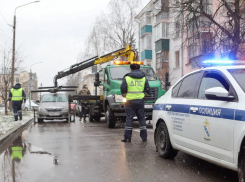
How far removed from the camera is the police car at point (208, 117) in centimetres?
425

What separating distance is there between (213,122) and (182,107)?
105 centimetres

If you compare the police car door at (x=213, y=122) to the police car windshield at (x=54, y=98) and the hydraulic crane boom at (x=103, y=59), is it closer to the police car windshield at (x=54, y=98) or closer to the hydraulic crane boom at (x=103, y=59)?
the hydraulic crane boom at (x=103, y=59)

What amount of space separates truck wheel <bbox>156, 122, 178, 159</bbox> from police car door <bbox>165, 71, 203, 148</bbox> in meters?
0.31

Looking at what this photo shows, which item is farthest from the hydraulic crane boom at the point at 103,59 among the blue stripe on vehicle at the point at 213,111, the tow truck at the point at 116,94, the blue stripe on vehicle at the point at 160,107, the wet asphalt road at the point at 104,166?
the blue stripe on vehicle at the point at 213,111

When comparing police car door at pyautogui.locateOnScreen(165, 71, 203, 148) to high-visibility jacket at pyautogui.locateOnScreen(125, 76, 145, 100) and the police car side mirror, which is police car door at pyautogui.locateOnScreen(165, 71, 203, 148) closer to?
the police car side mirror

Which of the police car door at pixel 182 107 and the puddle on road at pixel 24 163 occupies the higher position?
the police car door at pixel 182 107

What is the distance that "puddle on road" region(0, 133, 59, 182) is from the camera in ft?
17.6

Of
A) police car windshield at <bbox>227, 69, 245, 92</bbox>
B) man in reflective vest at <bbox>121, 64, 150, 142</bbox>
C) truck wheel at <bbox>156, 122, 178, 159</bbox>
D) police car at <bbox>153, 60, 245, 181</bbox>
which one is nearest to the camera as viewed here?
police car at <bbox>153, 60, 245, 181</bbox>

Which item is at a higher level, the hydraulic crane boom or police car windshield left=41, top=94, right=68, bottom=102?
the hydraulic crane boom

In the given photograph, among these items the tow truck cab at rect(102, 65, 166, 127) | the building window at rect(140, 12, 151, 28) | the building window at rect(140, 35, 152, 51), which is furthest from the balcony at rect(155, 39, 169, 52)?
the tow truck cab at rect(102, 65, 166, 127)

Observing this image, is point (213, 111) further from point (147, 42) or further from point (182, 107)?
point (147, 42)

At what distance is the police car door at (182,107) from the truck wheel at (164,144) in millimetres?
307

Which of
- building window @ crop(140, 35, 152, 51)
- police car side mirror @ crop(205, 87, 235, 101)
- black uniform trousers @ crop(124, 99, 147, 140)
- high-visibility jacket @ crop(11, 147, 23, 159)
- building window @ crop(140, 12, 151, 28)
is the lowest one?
high-visibility jacket @ crop(11, 147, 23, 159)

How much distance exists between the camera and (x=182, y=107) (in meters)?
5.70
